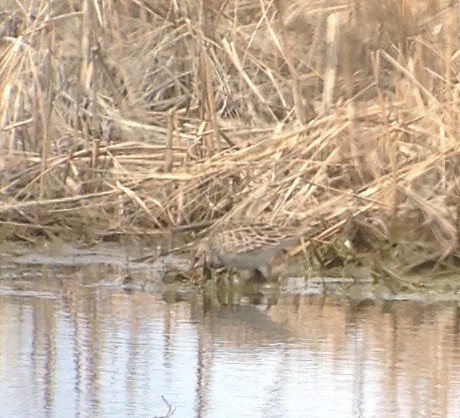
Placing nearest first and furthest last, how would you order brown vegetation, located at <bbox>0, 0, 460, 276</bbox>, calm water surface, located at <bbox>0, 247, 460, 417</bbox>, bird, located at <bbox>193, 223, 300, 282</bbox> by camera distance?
calm water surface, located at <bbox>0, 247, 460, 417</bbox> < bird, located at <bbox>193, 223, 300, 282</bbox> < brown vegetation, located at <bbox>0, 0, 460, 276</bbox>

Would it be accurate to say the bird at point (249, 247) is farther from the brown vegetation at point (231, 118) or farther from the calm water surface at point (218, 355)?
the brown vegetation at point (231, 118)

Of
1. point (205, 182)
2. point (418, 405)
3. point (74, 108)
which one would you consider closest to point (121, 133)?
point (74, 108)

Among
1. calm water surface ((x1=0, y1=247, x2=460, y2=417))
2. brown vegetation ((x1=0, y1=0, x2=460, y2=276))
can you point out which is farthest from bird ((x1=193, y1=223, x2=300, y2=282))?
brown vegetation ((x1=0, y1=0, x2=460, y2=276))

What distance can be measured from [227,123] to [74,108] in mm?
844

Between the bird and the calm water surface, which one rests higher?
the bird

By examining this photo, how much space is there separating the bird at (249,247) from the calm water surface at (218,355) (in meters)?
0.16

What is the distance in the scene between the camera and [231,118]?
8.47 metres

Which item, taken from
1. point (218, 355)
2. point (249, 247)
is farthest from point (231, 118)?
point (218, 355)

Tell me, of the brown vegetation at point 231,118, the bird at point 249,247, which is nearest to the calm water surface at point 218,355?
the bird at point 249,247

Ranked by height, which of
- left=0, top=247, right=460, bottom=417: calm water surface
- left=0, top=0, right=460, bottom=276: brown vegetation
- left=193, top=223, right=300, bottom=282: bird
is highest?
left=0, top=0, right=460, bottom=276: brown vegetation

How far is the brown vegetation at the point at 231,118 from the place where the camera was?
272 inches

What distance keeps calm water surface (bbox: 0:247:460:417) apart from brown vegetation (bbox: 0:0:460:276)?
80cm

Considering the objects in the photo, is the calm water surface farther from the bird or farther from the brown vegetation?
the brown vegetation

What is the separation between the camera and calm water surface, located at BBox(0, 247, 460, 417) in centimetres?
435
